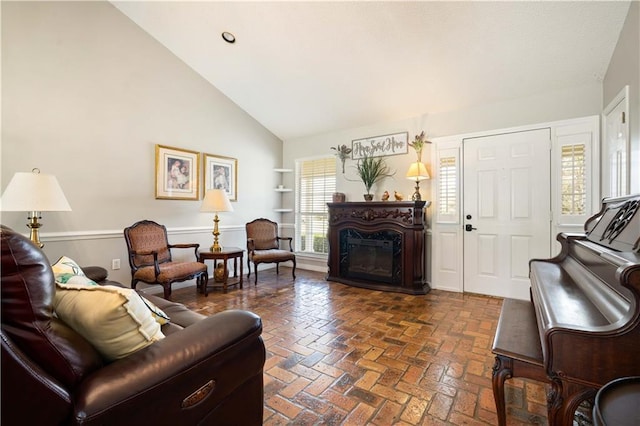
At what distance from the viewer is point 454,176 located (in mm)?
3898

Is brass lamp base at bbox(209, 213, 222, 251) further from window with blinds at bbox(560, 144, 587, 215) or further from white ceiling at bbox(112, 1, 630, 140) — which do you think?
window with blinds at bbox(560, 144, 587, 215)

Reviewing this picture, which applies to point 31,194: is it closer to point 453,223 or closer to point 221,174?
point 221,174

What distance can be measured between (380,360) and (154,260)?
8.64 ft

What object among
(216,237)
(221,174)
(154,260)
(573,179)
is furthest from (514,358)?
(221,174)

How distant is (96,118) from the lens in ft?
10.9

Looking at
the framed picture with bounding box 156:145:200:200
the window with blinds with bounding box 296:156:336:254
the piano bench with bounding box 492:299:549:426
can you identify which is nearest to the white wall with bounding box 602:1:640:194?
the piano bench with bounding box 492:299:549:426

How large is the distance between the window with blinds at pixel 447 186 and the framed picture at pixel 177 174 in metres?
3.56

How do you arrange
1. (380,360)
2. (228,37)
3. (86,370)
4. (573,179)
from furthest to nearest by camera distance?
(228,37), (573,179), (380,360), (86,370)

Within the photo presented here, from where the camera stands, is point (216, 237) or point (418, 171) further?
point (216, 237)

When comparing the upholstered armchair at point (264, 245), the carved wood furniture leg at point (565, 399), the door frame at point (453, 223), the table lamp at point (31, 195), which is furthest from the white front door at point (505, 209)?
the table lamp at point (31, 195)

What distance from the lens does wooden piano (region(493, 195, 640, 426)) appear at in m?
0.94

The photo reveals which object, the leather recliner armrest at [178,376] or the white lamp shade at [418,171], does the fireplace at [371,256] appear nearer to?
the white lamp shade at [418,171]

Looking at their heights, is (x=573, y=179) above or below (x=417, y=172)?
below

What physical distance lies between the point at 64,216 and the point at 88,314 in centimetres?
304
